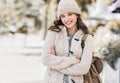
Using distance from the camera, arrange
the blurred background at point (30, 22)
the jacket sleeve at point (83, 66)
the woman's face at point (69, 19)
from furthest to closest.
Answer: the blurred background at point (30, 22)
the woman's face at point (69, 19)
the jacket sleeve at point (83, 66)

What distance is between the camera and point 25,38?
4572cm

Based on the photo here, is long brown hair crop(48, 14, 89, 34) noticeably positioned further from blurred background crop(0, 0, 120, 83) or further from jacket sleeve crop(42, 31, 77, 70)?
blurred background crop(0, 0, 120, 83)

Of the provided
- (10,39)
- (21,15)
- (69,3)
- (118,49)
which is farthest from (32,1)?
(69,3)

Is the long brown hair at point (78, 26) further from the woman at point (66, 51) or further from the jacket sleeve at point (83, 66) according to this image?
the jacket sleeve at point (83, 66)

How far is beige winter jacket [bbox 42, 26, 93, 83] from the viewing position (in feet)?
13.4

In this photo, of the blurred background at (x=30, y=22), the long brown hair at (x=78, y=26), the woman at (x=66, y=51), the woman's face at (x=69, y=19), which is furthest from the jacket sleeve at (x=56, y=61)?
the blurred background at (x=30, y=22)

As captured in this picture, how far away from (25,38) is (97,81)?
41.7m

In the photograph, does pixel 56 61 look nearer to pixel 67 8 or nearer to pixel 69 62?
pixel 69 62

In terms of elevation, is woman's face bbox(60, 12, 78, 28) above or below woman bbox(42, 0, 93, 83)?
above

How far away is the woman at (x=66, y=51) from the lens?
4082 mm

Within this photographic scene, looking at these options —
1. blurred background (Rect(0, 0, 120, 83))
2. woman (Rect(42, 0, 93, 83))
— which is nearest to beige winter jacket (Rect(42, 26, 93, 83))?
woman (Rect(42, 0, 93, 83))

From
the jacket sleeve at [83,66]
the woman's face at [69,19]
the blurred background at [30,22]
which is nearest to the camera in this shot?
the jacket sleeve at [83,66]

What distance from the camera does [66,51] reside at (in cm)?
411

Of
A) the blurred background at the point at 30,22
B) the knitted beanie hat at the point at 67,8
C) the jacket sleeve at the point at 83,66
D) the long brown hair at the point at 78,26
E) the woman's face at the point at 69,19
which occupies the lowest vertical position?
the blurred background at the point at 30,22
